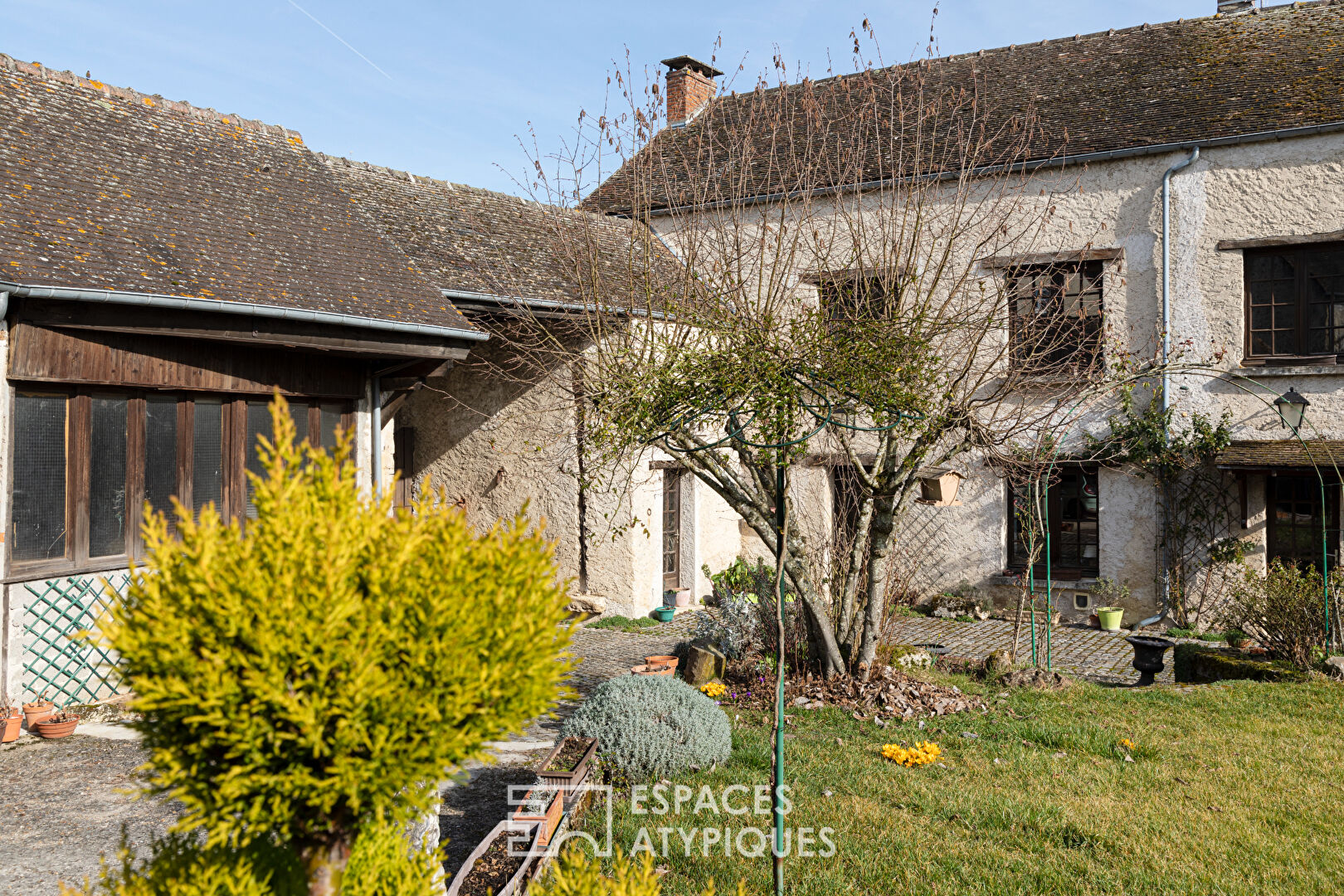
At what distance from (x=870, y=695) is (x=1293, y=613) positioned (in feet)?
13.9

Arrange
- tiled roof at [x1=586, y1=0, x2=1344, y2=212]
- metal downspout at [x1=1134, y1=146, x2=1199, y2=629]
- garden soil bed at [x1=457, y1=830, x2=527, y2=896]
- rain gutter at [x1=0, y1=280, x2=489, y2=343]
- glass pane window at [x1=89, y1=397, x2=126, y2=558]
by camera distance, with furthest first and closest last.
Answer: metal downspout at [x1=1134, y1=146, x2=1199, y2=629] → tiled roof at [x1=586, y1=0, x2=1344, y2=212] → glass pane window at [x1=89, y1=397, x2=126, y2=558] → rain gutter at [x1=0, y1=280, x2=489, y2=343] → garden soil bed at [x1=457, y1=830, x2=527, y2=896]

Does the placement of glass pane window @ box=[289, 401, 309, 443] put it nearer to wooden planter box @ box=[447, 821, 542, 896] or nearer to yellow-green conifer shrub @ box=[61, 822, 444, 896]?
wooden planter box @ box=[447, 821, 542, 896]

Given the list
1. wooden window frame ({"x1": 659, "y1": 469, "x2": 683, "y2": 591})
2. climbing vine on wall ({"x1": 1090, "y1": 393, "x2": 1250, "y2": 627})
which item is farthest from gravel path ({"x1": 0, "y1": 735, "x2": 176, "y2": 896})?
climbing vine on wall ({"x1": 1090, "y1": 393, "x2": 1250, "y2": 627})

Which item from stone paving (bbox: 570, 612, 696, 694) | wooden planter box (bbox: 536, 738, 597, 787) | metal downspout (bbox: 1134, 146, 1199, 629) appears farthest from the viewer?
metal downspout (bbox: 1134, 146, 1199, 629)

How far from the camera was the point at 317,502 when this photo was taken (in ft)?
7.43

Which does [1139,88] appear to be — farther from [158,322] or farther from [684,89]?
[158,322]

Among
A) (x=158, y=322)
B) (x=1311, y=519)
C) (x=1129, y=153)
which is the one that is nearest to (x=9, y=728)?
(x=158, y=322)

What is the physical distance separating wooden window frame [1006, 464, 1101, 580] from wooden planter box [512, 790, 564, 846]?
9435 mm

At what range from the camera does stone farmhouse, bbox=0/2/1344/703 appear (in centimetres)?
719

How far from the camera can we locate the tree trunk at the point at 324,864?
7.48 feet

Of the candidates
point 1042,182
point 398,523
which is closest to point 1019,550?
point 1042,182

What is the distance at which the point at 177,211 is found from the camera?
27.1ft

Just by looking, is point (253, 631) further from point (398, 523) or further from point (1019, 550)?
point (1019, 550)

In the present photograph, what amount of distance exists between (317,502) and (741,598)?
742 cm
